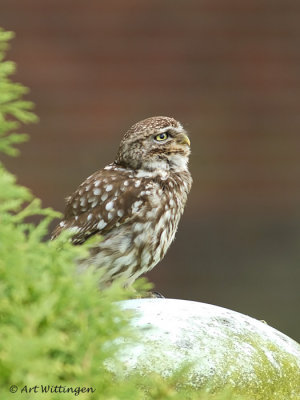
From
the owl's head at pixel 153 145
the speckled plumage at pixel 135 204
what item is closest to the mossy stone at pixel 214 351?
the speckled plumage at pixel 135 204

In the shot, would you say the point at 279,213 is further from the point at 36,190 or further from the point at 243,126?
the point at 36,190

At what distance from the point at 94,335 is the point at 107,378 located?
115mm

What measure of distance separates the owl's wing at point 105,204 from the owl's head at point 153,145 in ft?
0.30

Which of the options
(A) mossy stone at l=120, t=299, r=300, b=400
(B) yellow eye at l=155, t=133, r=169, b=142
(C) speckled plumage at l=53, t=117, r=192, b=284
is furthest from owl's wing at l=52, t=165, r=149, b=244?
(A) mossy stone at l=120, t=299, r=300, b=400

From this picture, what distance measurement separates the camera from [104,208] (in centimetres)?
449

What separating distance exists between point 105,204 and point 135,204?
15cm

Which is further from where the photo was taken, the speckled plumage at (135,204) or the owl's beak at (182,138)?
the owl's beak at (182,138)

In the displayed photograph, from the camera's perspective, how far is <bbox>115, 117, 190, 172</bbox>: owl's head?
177 inches

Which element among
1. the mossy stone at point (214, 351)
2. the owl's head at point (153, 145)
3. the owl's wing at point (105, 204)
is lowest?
the mossy stone at point (214, 351)

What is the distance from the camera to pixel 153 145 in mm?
4516

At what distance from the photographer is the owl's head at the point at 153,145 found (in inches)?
177

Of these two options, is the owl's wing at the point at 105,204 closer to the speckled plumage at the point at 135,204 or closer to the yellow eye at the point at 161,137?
the speckled plumage at the point at 135,204

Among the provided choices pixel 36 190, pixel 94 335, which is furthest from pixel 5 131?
pixel 36 190

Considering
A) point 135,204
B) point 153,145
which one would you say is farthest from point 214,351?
point 153,145
